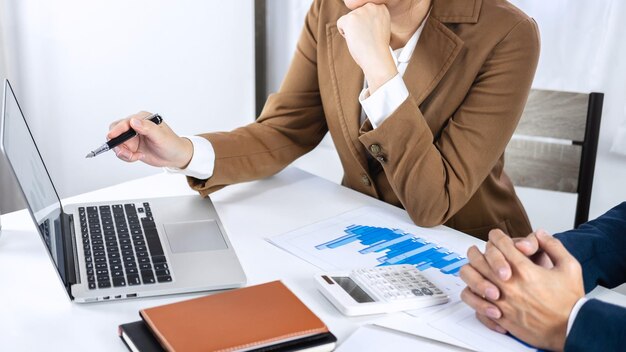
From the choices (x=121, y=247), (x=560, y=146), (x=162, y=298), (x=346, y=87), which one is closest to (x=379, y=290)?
(x=162, y=298)

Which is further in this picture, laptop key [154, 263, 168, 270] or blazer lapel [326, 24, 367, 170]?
blazer lapel [326, 24, 367, 170]

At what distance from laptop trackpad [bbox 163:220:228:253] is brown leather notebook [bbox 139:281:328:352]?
0.70ft

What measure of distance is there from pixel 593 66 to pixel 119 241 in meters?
1.76

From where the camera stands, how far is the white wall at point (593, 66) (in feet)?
7.46

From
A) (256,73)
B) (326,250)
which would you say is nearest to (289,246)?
(326,250)

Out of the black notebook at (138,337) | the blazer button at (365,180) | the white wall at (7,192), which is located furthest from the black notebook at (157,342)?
the white wall at (7,192)

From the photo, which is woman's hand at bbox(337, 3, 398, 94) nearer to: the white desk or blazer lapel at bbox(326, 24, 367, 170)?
blazer lapel at bbox(326, 24, 367, 170)

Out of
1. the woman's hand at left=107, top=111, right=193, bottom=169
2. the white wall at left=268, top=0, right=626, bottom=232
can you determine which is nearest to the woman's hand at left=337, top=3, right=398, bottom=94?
the woman's hand at left=107, top=111, right=193, bottom=169

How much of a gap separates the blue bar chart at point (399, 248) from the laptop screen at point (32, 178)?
0.42 meters

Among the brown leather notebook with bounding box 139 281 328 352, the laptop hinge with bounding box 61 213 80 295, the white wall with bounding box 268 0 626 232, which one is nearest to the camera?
the brown leather notebook with bounding box 139 281 328 352

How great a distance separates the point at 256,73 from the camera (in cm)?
320

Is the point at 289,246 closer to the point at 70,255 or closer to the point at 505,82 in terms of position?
the point at 70,255

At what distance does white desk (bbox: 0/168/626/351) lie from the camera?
934 mm

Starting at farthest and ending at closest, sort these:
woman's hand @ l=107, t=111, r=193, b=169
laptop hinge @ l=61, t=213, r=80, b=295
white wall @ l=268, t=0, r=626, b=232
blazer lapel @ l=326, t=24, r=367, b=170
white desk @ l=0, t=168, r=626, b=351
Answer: white wall @ l=268, t=0, r=626, b=232 < blazer lapel @ l=326, t=24, r=367, b=170 < woman's hand @ l=107, t=111, r=193, b=169 < laptop hinge @ l=61, t=213, r=80, b=295 < white desk @ l=0, t=168, r=626, b=351
